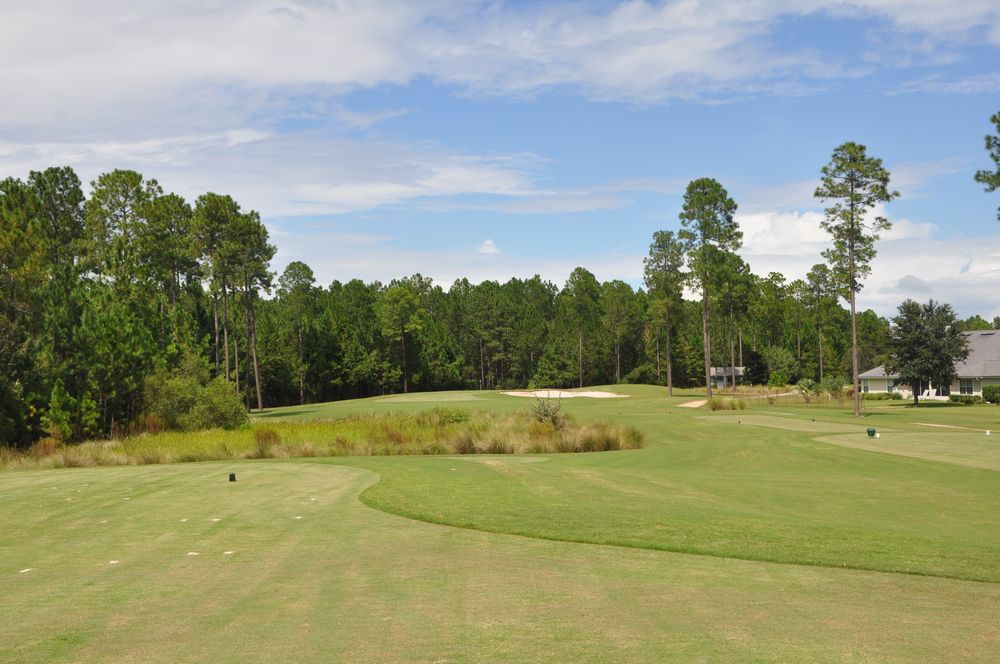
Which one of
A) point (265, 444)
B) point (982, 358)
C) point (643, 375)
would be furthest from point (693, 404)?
point (643, 375)

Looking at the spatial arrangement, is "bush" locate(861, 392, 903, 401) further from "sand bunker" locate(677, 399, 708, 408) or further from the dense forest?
"sand bunker" locate(677, 399, 708, 408)

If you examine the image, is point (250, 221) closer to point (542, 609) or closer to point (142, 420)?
point (142, 420)

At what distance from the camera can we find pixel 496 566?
9.82m

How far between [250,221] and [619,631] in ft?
213

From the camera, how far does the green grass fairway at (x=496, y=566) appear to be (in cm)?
657

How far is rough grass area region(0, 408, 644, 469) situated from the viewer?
1025 inches

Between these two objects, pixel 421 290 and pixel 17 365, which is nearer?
pixel 17 365

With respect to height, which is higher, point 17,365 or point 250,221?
point 250,221

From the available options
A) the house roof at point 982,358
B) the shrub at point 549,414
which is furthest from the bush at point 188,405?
the house roof at point 982,358

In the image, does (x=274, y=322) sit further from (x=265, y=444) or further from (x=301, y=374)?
(x=265, y=444)

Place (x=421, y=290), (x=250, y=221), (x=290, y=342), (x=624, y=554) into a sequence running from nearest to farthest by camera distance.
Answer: (x=624, y=554) < (x=250, y=221) < (x=290, y=342) < (x=421, y=290)

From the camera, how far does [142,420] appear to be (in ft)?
130

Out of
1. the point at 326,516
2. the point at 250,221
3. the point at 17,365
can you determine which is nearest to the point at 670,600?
the point at 326,516

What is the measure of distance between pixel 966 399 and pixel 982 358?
1123 centimetres
